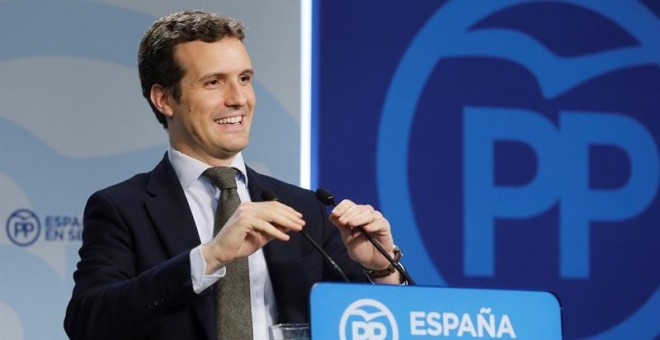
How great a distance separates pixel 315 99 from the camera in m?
3.77

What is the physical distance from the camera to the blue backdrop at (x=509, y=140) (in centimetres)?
384

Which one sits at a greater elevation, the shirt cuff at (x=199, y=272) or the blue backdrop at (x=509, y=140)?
the blue backdrop at (x=509, y=140)

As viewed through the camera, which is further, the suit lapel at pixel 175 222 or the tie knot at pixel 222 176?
the tie knot at pixel 222 176

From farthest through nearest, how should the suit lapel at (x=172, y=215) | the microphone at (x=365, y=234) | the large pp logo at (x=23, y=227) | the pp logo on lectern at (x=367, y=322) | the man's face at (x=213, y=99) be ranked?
the large pp logo at (x=23, y=227), the man's face at (x=213, y=99), the suit lapel at (x=172, y=215), the microphone at (x=365, y=234), the pp logo on lectern at (x=367, y=322)

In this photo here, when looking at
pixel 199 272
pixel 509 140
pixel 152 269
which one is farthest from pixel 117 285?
A: pixel 509 140

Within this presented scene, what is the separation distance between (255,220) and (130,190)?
510 mm

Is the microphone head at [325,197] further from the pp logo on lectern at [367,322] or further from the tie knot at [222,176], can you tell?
the pp logo on lectern at [367,322]

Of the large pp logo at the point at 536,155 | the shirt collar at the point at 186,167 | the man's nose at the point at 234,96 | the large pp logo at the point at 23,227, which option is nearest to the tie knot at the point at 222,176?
the shirt collar at the point at 186,167

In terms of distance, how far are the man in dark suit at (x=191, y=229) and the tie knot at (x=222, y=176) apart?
28 mm

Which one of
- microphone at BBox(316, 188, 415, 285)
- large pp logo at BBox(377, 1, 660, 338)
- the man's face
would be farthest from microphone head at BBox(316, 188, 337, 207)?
large pp logo at BBox(377, 1, 660, 338)

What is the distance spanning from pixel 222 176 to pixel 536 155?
1.89 m

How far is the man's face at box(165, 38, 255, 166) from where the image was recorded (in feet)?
7.97

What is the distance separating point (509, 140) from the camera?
13.1ft

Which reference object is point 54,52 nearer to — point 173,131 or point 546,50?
point 173,131
